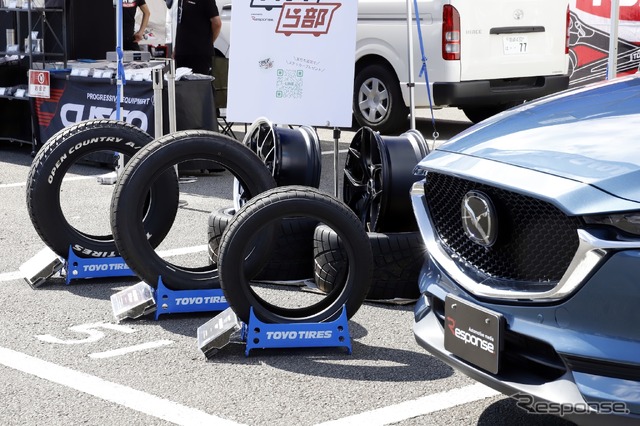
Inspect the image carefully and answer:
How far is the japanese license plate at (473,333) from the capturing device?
363 centimetres

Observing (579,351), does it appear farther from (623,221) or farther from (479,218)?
(479,218)

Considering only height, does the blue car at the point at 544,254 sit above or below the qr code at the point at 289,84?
below

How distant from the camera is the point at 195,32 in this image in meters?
11.4

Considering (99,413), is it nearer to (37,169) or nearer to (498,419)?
(498,419)

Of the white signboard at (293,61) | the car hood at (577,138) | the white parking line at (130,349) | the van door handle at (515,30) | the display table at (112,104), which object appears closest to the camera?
the car hood at (577,138)

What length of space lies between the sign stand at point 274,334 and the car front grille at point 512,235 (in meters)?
1.30

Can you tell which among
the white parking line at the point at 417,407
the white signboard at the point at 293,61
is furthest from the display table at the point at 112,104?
the white parking line at the point at 417,407

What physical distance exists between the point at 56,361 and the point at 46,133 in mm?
6669

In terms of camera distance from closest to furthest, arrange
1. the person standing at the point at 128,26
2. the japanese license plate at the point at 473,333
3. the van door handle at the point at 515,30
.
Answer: the japanese license plate at the point at 473,333
the van door handle at the point at 515,30
the person standing at the point at 128,26

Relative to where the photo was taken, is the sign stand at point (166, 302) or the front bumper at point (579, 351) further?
the sign stand at point (166, 302)

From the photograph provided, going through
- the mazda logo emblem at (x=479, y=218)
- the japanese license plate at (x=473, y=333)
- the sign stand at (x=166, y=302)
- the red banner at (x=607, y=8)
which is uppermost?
the red banner at (x=607, y=8)
